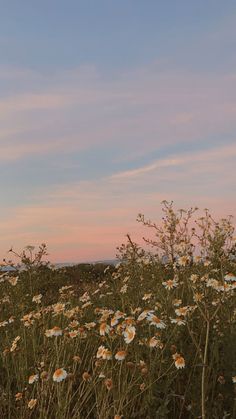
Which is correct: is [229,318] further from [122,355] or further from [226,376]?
Answer: [122,355]

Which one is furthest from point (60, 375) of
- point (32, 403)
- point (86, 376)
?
point (32, 403)

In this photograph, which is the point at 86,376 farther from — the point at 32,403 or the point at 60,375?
the point at 32,403

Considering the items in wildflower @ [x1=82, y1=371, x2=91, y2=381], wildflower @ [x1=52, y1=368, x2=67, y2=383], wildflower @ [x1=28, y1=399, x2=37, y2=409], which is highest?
wildflower @ [x1=52, y1=368, x2=67, y2=383]

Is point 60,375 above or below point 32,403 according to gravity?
above

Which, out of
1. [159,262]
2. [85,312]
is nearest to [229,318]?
[85,312]

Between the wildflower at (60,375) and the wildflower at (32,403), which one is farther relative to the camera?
the wildflower at (32,403)

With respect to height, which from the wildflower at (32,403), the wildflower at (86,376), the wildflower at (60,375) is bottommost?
the wildflower at (32,403)

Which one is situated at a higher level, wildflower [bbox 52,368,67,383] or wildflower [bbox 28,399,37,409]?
wildflower [bbox 52,368,67,383]

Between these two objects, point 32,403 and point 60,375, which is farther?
point 32,403

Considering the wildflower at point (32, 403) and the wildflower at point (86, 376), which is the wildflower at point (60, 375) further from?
the wildflower at point (32, 403)

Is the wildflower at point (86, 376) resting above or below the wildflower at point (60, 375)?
below

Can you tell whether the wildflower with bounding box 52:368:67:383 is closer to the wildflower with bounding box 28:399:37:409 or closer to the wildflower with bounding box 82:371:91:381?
the wildflower with bounding box 82:371:91:381

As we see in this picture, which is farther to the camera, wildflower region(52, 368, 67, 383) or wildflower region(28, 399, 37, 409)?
wildflower region(28, 399, 37, 409)

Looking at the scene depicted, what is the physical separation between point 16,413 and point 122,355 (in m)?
1.17
